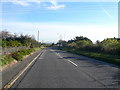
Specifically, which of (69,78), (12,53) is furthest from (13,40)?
(69,78)

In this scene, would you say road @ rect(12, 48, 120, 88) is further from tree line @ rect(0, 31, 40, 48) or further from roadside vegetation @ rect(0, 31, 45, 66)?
tree line @ rect(0, 31, 40, 48)

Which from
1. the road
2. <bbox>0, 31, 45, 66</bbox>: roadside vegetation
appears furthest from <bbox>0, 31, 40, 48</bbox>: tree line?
the road

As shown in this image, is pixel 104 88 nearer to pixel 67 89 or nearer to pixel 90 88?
pixel 90 88

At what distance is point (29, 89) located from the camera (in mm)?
8969

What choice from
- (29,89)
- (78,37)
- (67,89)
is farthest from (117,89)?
(78,37)

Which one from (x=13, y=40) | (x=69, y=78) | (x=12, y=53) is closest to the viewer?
(x=69, y=78)

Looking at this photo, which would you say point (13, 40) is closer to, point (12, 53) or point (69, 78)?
point (12, 53)

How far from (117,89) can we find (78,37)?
144 metres

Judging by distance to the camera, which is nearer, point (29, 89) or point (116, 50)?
point (29, 89)

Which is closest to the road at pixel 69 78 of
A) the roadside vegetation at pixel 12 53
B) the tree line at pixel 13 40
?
the roadside vegetation at pixel 12 53

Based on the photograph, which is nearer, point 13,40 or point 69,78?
point 69,78

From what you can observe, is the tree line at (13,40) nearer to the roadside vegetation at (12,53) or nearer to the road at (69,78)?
the roadside vegetation at (12,53)

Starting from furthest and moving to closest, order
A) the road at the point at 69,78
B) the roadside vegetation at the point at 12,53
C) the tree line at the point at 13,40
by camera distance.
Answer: the tree line at the point at 13,40
the roadside vegetation at the point at 12,53
the road at the point at 69,78

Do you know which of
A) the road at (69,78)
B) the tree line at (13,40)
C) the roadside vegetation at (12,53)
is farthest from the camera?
the tree line at (13,40)
